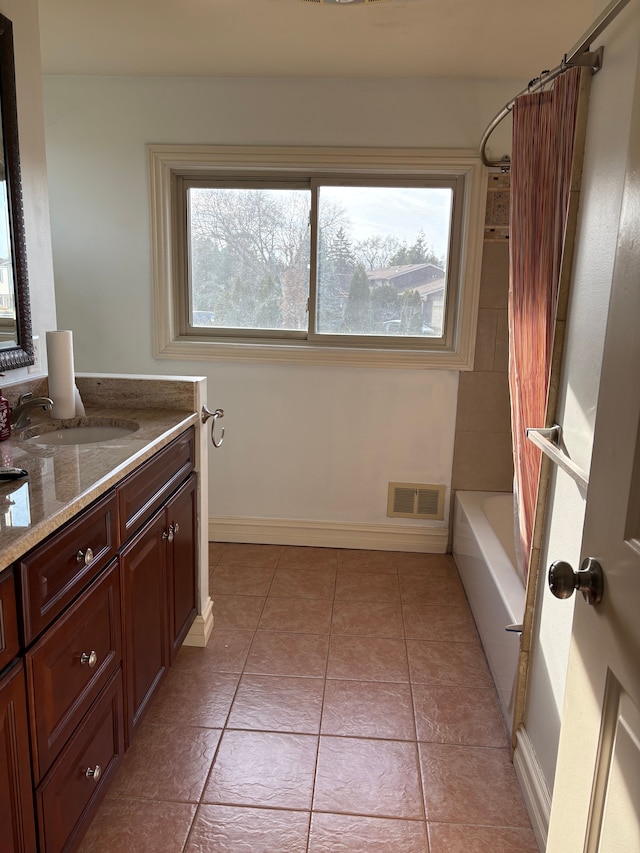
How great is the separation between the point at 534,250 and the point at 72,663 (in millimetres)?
1607

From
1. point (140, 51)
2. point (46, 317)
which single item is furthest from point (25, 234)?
point (140, 51)

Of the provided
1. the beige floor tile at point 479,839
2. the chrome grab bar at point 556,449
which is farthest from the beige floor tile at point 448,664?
the chrome grab bar at point 556,449

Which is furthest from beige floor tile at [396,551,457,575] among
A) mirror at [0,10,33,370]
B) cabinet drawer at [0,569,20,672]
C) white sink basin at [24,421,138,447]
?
cabinet drawer at [0,569,20,672]

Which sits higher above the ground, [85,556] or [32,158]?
[32,158]

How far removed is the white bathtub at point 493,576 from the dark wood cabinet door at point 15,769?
4.47 ft

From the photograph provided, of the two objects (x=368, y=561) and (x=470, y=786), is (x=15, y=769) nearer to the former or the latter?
(x=470, y=786)

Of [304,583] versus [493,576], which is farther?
[304,583]

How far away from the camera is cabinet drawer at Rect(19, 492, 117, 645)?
113 centimetres

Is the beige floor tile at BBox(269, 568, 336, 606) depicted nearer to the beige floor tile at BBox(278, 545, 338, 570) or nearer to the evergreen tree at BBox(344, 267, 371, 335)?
the beige floor tile at BBox(278, 545, 338, 570)

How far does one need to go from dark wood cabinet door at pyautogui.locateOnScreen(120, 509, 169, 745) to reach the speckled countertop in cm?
23

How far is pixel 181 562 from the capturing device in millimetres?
2105

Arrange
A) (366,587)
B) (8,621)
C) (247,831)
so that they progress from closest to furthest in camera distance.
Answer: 1. (8,621)
2. (247,831)
3. (366,587)

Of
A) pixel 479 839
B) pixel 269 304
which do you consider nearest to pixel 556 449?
pixel 479 839

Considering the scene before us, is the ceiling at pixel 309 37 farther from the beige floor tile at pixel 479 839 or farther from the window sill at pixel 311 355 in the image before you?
the beige floor tile at pixel 479 839
